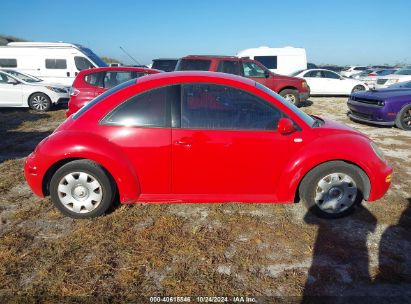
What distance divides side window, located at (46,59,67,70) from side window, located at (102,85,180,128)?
12.4m

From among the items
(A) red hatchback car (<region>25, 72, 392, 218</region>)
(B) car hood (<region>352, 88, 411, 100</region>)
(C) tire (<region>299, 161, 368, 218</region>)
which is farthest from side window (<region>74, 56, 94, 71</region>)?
(C) tire (<region>299, 161, 368, 218</region>)

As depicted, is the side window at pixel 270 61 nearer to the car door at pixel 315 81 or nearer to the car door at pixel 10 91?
the car door at pixel 315 81

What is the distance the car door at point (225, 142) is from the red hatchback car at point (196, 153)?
11 mm

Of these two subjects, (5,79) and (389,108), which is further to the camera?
(5,79)

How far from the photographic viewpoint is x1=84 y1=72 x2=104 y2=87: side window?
→ 8.03 meters

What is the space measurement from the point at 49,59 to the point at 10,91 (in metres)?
3.87

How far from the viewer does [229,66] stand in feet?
36.4

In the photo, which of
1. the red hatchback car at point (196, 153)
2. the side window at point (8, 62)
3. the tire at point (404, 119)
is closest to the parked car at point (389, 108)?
the tire at point (404, 119)

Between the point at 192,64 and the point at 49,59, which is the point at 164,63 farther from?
the point at 192,64

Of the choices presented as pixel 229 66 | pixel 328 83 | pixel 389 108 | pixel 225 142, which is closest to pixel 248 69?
pixel 229 66

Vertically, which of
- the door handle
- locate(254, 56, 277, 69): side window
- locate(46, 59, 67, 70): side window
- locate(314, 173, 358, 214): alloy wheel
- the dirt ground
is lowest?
the dirt ground

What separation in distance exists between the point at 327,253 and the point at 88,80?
7.05 m

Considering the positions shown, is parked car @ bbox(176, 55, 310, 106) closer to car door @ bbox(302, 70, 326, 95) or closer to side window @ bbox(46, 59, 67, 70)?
car door @ bbox(302, 70, 326, 95)

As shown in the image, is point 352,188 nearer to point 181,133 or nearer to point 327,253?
point 327,253
